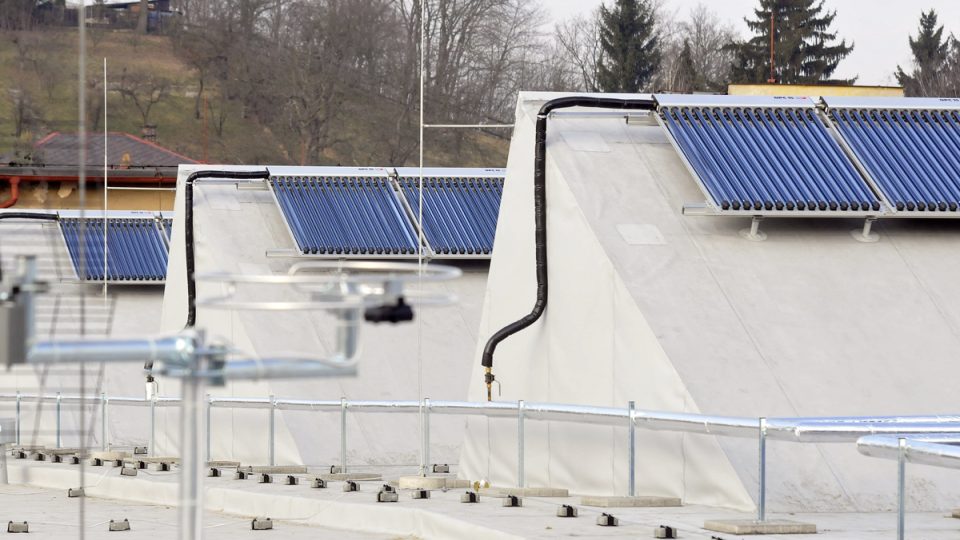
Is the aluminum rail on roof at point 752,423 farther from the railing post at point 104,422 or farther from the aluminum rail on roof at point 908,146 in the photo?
the railing post at point 104,422

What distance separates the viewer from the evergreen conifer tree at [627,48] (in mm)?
71875

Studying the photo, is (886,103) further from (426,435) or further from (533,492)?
(533,492)

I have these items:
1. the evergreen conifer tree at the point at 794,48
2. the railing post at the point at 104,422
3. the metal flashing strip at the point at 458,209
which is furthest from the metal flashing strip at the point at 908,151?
the evergreen conifer tree at the point at 794,48

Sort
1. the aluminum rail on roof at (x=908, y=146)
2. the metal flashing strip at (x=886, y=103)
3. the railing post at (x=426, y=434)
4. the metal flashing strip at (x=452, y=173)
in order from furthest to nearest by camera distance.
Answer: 1. the metal flashing strip at (x=452, y=173)
2. the metal flashing strip at (x=886, y=103)
3. the aluminum rail on roof at (x=908, y=146)
4. the railing post at (x=426, y=434)

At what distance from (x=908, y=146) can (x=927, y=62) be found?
69.8 meters

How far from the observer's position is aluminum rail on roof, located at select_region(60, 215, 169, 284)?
28.1 m

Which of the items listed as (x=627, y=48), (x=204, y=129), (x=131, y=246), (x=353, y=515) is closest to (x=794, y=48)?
(x=627, y=48)

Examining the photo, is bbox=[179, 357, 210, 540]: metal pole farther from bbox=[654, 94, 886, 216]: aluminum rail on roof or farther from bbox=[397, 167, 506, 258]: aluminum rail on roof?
bbox=[397, 167, 506, 258]: aluminum rail on roof

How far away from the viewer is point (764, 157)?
17125 mm

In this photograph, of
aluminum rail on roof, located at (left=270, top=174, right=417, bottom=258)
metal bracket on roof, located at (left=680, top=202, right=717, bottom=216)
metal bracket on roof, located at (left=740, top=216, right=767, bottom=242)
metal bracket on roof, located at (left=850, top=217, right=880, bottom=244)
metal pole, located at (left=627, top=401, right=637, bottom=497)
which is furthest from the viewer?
aluminum rail on roof, located at (left=270, top=174, right=417, bottom=258)

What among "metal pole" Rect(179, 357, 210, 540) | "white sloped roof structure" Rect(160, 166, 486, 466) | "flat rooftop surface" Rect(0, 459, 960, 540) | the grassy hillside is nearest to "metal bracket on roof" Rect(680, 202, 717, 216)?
"flat rooftop surface" Rect(0, 459, 960, 540)

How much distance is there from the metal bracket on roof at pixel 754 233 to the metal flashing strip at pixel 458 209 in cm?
Answer: 679

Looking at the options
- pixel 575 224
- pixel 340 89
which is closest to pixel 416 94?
pixel 340 89

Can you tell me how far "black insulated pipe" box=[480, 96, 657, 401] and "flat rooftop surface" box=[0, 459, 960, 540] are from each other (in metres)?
1.85
